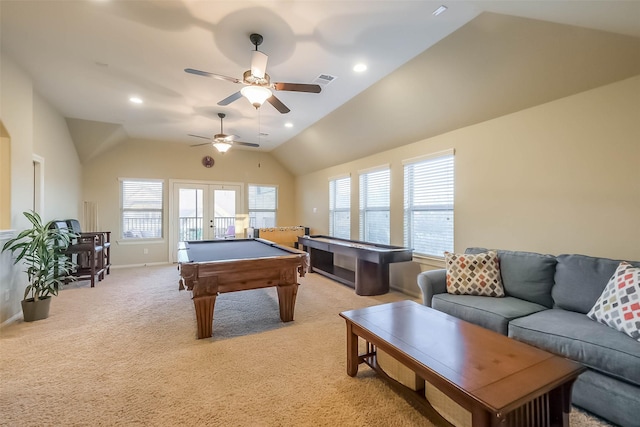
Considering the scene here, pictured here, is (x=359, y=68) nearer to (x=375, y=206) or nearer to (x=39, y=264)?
(x=375, y=206)

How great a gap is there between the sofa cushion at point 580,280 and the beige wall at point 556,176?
37 centimetres

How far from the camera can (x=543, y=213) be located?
289 cm

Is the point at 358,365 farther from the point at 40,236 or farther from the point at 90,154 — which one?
the point at 90,154

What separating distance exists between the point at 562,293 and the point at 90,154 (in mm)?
7831

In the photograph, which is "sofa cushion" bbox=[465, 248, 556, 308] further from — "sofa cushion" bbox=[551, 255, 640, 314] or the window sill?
the window sill

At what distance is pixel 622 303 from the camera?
A: 1849mm

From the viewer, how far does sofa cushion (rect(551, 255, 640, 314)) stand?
2154mm

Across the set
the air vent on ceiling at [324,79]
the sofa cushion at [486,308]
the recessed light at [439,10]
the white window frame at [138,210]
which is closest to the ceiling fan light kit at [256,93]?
the air vent on ceiling at [324,79]

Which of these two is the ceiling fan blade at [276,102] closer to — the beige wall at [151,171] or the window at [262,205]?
the beige wall at [151,171]

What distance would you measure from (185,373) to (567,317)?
2963 millimetres

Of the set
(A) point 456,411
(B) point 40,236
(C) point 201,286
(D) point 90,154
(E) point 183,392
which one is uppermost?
(D) point 90,154

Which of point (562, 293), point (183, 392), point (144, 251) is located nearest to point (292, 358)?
point (183, 392)

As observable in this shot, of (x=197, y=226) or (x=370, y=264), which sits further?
(x=197, y=226)

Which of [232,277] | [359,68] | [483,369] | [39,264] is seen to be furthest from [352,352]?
[39,264]
